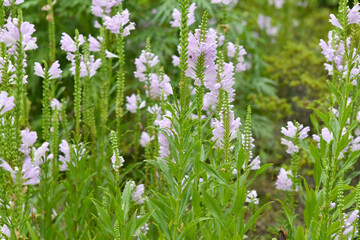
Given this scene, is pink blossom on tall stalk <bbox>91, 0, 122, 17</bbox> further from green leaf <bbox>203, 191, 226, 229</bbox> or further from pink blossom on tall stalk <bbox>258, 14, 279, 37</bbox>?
pink blossom on tall stalk <bbox>258, 14, 279, 37</bbox>

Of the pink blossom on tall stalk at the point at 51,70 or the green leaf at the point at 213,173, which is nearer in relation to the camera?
the green leaf at the point at 213,173

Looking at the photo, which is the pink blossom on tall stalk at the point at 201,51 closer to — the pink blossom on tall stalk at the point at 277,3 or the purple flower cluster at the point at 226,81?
the purple flower cluster at the point at 226,81

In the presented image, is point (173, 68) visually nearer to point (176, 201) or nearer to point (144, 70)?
point (144, 70)

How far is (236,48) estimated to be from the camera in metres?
Result: 2.73

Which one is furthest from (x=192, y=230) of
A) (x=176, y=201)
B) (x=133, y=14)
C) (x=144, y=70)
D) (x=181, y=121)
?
(x=133, y=14)

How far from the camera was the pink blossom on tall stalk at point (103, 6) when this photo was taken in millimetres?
2540

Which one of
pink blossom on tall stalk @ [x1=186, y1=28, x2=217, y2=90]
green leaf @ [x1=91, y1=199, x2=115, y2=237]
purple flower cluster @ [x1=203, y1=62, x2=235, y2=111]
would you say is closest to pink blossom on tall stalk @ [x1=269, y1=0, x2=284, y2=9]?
purple flower cluster @ [x1=203, y1=62, x2=235, y2=111]

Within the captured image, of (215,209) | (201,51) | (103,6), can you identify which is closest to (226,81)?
(201,51)

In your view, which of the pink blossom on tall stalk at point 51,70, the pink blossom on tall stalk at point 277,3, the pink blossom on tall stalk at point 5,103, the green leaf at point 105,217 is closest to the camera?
the pink blossom on tall stalk at point 5,103

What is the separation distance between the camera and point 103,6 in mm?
2645

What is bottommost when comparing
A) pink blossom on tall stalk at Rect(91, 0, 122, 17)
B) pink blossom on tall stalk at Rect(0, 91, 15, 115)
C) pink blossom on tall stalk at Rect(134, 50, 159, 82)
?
pink blossom on tall stalk at Rect(0, 91, 15, 115)

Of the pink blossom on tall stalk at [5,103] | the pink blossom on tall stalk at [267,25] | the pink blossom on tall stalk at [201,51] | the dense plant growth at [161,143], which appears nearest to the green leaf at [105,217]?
the dense plant growth at [161,143]

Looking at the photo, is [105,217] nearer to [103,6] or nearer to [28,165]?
[28,165]

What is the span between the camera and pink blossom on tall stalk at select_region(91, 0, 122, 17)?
8.33 ft
